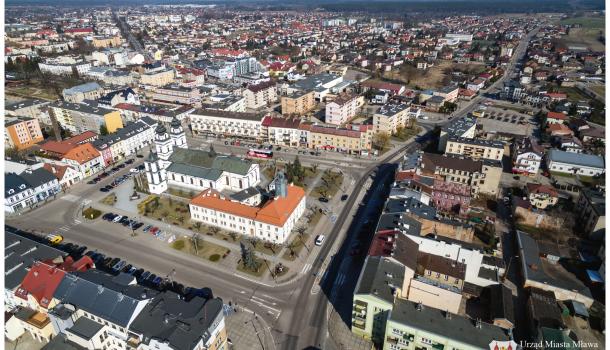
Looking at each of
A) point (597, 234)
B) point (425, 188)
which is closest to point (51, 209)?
point (425, 188)

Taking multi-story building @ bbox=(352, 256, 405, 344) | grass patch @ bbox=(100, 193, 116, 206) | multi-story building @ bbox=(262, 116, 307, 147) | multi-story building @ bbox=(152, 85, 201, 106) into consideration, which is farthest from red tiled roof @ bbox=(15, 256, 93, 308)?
multi-story building @ bbox=(152, 85, 201, 106)

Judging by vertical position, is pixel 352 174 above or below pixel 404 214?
below

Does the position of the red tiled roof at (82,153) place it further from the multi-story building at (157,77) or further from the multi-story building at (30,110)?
the multi-story building at (157,77)

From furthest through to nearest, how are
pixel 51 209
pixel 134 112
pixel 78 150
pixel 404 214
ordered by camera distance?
pixel 134 112, pixel 78 150, pixel 51 209, pixel 404 214

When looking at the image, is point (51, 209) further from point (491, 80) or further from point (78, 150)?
point (491, 80)

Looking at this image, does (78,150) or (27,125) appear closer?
(78,150)

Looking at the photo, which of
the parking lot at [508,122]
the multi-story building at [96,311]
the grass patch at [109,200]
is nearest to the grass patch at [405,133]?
the parking lot at [508,122]
